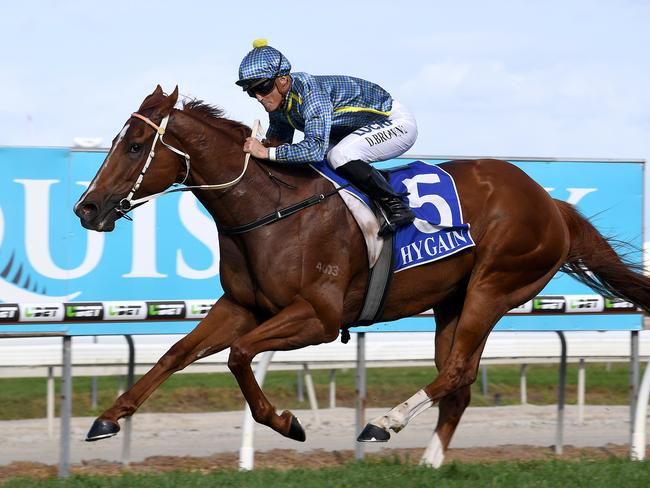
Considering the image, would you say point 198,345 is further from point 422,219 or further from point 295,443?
point 295,443

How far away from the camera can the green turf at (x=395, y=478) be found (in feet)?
16.4

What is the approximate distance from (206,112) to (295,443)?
10.5 feet

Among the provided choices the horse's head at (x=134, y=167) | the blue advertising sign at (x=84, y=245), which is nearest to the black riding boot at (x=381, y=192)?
the horse's head at (x=134, y=167)

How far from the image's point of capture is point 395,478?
16.6ft

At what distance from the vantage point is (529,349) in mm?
8594

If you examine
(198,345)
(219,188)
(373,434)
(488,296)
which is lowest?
(373,434)

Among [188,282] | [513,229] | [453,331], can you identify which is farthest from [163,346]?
[513,229]

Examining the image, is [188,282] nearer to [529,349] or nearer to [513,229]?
[513,229]

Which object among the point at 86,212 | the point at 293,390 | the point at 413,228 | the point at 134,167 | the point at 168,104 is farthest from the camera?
the point at 293,390

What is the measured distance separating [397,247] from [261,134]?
0.92 m

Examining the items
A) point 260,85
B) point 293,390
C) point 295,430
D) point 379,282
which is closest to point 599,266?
point 379,282

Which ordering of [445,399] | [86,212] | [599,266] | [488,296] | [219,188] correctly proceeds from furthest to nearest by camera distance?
[599,266], [445,399], [488,296], [219,188], [86,212]

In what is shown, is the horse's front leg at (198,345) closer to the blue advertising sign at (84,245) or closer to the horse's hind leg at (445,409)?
the horse's hind leg at (445,409)

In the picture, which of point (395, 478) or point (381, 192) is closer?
point (395, 478)
